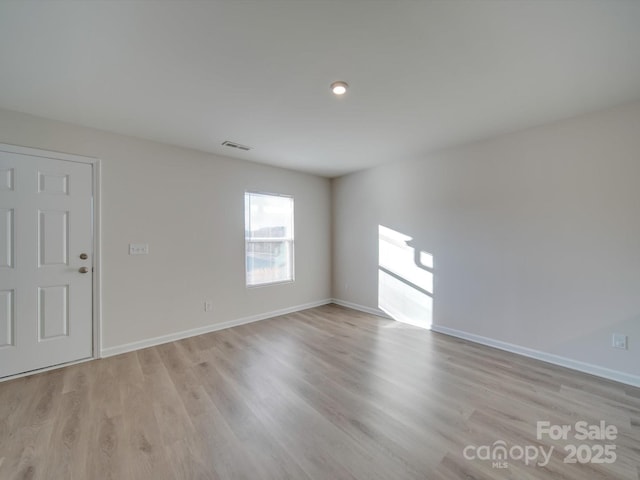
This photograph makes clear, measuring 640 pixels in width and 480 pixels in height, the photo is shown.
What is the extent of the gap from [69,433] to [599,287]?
4522mm

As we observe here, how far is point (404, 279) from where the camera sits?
3.93 m

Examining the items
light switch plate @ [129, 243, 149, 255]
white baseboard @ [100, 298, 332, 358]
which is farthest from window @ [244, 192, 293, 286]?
light switch plate @ [129, 243, 149, 255]

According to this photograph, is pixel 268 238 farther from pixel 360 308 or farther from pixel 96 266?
pixel 96 266

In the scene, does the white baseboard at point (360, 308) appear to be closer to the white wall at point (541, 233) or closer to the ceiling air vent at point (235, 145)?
the white wall at point (541, 233)

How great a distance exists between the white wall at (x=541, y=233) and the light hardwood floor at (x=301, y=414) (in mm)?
425

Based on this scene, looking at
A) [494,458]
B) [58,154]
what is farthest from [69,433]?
[494,458]

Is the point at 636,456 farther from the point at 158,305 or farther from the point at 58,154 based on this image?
the point at 58,154

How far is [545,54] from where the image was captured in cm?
171

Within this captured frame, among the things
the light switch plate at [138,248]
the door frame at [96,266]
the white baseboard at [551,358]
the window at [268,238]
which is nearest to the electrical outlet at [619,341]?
the white baseboard at [551,358]

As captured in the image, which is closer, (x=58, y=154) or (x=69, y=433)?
(x=69, y=433)

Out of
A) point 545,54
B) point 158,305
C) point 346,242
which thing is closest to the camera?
point 545,54

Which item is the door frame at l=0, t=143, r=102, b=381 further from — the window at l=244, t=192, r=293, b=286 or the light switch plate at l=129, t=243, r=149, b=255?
the window at l=244, t=192, r=293, b=286

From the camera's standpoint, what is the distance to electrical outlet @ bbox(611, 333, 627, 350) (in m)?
2.32

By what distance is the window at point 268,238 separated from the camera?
4.05 meters
